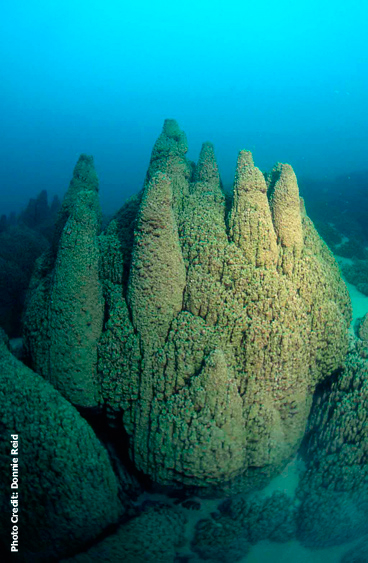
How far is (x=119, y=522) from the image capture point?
3357 mm

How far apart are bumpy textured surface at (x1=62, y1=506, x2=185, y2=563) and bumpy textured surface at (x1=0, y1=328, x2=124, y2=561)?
0.60 feet

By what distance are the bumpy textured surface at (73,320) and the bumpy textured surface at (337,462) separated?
8.64ft

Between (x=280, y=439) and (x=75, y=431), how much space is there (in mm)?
2192

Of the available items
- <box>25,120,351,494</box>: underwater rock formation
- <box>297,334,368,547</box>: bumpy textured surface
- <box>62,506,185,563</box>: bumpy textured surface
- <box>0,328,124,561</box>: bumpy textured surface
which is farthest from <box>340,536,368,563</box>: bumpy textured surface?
<box>0,328,124,561</box>: bumpy textured surface

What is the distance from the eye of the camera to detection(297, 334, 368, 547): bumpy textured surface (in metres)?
3.54

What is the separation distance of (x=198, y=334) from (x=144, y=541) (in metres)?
2.26

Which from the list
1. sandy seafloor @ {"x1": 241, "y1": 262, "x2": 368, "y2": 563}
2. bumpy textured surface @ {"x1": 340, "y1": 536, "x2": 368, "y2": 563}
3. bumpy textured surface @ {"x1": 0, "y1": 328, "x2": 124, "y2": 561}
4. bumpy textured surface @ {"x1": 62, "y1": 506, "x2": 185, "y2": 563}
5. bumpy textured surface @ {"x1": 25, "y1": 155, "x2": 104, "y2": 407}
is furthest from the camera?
bumpy textured surface @ {"x1": 340, "y1": 536, "x2": 368, "y2": 563}

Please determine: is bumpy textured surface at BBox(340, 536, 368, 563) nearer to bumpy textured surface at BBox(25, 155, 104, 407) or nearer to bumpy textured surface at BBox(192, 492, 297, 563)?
bumpy textured surface at BBox(192, 492, 297, 563)

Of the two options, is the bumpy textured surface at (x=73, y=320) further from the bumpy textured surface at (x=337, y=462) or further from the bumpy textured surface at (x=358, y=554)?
the bumpy textured surface at (x=358, y=554)

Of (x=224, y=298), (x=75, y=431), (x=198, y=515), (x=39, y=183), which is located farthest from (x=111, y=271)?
(x=39, y=183)

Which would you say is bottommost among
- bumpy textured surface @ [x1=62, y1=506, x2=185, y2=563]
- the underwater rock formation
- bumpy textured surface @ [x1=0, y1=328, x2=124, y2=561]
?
bumpy textured surface @ [x1=62, y1=506, x2=185, y2=563]

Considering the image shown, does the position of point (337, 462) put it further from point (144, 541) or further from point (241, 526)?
point (144, 541)

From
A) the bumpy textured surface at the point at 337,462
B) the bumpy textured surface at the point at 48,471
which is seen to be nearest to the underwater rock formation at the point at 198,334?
the bumpy textured surface at the point at 337,462

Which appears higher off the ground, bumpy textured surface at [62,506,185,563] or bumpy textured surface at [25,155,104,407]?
bumpy textured surface at [25,155,104,407]
